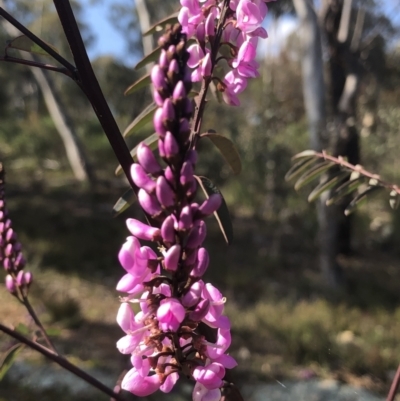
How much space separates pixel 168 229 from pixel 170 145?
0.06 meters

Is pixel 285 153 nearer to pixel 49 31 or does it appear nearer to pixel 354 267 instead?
pixel 354 267

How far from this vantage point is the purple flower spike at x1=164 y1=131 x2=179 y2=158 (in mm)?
343

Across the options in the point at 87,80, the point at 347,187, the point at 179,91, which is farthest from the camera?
the point at 347,187

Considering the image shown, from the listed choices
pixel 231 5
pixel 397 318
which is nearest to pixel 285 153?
pixel 397 318

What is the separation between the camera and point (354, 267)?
5332 millimetres

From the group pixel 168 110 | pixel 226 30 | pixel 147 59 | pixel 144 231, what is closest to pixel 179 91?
pixel 168 110

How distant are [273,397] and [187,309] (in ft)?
9.47

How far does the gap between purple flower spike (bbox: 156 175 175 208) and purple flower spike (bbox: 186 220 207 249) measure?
1.0 inches

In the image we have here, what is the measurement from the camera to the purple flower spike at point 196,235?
1.19 feet

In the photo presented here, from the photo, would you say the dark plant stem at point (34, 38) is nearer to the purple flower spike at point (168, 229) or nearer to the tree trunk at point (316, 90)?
the purple flower spike at point (168, 229)

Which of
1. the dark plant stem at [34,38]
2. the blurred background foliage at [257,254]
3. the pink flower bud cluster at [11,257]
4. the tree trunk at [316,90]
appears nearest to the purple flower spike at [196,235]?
the dark plant stem at [34,38]

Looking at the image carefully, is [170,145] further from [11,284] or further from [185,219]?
[11,284]

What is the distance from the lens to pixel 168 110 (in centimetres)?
34

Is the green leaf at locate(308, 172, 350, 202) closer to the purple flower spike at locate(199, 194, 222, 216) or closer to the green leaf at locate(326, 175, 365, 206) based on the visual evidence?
the green leaf at locate(326, 175, 365, 206)
